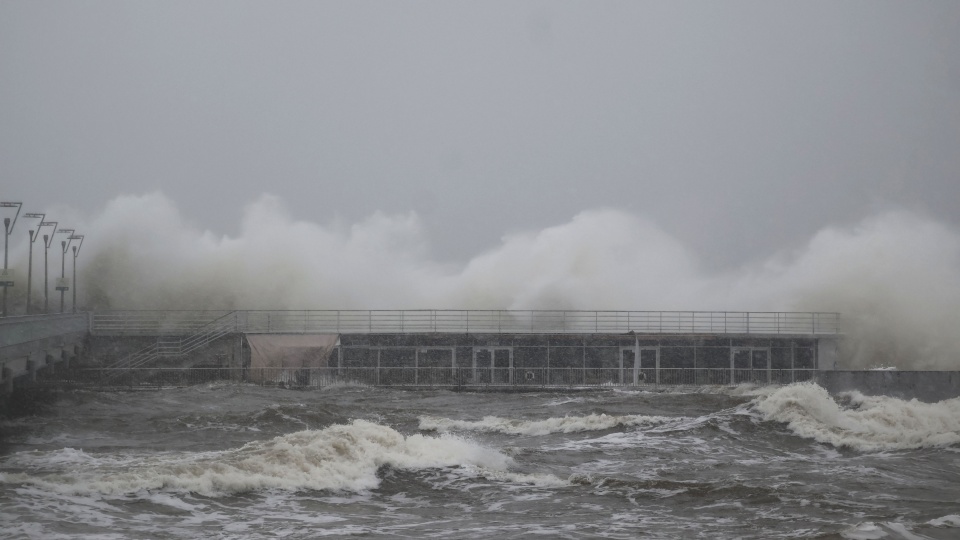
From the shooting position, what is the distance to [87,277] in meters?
58.2

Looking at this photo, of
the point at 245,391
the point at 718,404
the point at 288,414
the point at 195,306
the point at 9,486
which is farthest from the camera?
the point at 195,306

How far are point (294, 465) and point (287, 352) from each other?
74.5 ft

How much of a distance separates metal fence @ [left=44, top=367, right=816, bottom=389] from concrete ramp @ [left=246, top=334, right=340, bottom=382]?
→ 86mm

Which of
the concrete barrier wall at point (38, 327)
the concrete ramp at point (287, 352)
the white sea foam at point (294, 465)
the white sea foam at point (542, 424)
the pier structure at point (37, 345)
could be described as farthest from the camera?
the concrete ramp at point (287, 352)

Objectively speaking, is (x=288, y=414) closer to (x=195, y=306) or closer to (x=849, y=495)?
(x=849, y=495)

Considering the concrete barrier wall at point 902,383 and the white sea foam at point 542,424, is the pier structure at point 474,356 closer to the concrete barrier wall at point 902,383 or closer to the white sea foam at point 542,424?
the concrete barrier wall at point 902,383

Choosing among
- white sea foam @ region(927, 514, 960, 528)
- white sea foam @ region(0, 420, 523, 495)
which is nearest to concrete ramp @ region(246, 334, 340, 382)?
white sea foam @ region(0, 420, 523, 495)

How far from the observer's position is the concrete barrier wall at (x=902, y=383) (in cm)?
3133

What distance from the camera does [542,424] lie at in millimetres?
26516

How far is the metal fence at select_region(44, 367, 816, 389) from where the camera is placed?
38781mm

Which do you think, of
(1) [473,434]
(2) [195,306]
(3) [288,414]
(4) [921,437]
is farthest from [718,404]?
(2) [195,306]

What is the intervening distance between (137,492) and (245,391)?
66.3 ft

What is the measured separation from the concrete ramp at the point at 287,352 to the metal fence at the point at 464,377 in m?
0.09

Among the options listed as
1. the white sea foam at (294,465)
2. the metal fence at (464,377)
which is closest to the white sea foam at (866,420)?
the white sea foam at (294,465)
